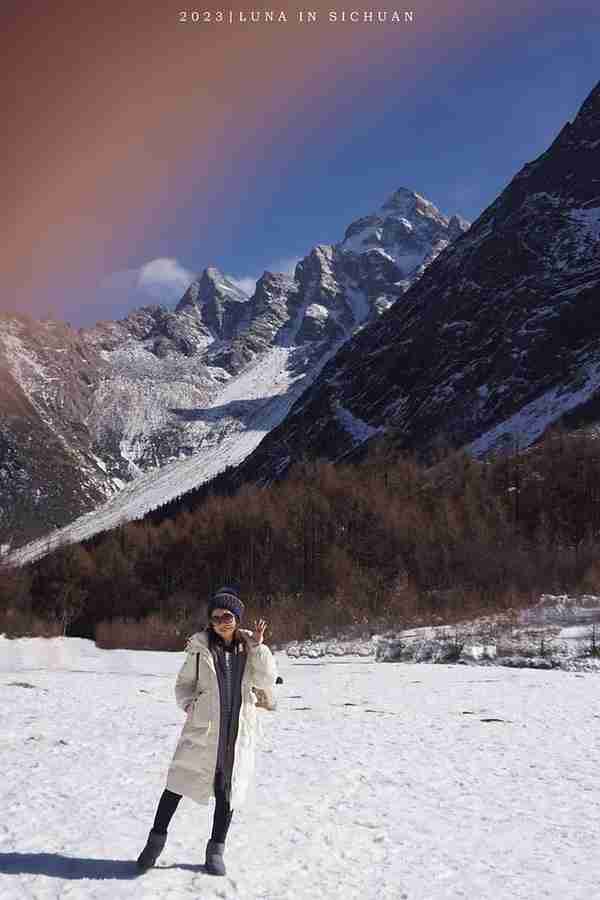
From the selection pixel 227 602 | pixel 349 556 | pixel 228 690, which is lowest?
pixel 228 690

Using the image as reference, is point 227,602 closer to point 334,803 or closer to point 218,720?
point 218,720

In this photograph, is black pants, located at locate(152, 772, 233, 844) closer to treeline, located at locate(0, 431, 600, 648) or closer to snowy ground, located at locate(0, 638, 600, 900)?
snowy ground, located at locate(0, 638, 600, 900)

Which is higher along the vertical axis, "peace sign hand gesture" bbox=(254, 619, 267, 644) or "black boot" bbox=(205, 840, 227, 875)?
"peace sign hand gesture" bbox=(254, 619, 267, 644)

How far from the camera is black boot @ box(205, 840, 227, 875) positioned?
5.72 m

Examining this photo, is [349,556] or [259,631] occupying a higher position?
[349,556]

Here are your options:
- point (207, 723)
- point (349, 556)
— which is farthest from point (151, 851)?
point (349, 556)

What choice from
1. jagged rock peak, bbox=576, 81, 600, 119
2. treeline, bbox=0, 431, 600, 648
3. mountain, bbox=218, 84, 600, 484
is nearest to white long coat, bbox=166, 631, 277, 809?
treeline, bbox=0, 431, 600, 648

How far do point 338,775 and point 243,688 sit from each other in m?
4.11

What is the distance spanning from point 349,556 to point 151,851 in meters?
56.1

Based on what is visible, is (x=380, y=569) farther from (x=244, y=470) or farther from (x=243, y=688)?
(x=244, y=470)

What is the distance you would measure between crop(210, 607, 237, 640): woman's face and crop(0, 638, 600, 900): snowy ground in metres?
1.87

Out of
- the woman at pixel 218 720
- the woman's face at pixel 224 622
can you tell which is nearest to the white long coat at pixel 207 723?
the woman at pixel 218 720

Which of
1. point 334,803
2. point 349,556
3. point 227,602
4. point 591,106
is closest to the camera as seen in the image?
point 227,602

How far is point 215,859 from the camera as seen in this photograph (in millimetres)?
5738
